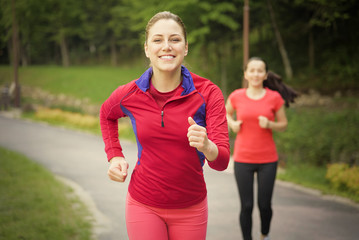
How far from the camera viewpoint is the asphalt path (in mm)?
5820

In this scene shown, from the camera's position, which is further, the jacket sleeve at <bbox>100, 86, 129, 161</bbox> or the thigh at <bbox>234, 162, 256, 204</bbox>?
the thigh at <bbox>234, 162, 256, 204</bbox>

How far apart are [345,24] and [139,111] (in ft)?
65.3

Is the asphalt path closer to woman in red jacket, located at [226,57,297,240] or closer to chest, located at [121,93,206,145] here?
woman in red jacket, located at [226,57,297,240]

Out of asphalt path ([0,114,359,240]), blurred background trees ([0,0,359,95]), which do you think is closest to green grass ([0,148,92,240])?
asphalt path ([0,114,359,240])

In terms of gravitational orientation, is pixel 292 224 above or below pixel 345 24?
below

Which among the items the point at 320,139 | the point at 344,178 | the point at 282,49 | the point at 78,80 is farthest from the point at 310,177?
the point at 78,80

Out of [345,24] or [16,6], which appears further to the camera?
[345,24]

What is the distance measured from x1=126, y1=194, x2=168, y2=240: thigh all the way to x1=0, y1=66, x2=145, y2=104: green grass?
961 inches

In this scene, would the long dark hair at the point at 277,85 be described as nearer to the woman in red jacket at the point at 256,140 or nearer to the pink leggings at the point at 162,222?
the woman in red jacket at the point at 256,140

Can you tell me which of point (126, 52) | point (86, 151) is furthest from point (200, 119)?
point (126, 52)

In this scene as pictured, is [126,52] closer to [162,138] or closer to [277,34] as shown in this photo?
[277,34]

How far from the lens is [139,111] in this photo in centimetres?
244

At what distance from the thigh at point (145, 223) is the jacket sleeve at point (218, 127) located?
0.51 metres

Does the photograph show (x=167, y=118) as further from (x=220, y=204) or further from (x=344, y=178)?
(x=344, y=178)
